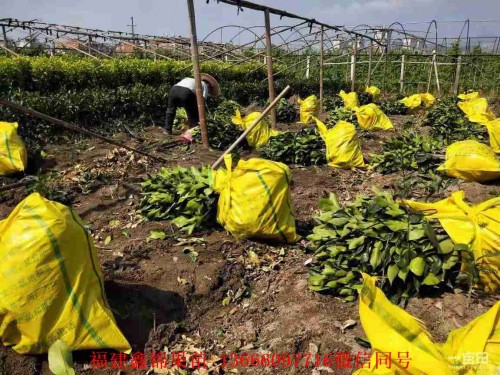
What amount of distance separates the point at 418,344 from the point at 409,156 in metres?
4.55

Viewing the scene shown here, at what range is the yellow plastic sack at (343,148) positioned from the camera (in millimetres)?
6125

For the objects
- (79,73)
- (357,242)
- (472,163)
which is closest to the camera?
(357,242)

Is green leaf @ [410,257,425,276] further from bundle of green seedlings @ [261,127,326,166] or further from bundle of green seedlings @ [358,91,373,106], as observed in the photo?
bundle of green seedlings @ [358,91,373,106]

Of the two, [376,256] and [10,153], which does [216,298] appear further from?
[10,153]

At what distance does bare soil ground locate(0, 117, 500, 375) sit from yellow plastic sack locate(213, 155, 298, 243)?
7.0 inches

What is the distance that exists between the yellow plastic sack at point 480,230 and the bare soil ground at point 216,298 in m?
0.19

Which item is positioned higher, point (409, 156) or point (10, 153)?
point (10, 153)

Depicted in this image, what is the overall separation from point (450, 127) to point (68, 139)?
781cm

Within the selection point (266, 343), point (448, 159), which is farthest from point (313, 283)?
point (448, 159)

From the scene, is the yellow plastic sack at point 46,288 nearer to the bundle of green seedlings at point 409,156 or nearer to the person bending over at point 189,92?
the bundle of green seedlings at point 409,156

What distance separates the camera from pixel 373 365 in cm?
178

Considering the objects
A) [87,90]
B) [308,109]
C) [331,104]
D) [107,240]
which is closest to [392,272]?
[107,240]

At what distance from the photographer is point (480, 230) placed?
2.52 metres

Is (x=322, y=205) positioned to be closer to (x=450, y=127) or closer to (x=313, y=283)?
(x=313, y=283)
